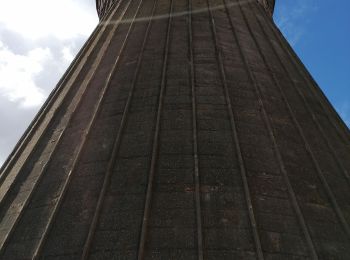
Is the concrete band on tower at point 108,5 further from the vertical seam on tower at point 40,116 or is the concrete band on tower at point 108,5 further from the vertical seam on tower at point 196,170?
the vertical seam on tower at point 196,170

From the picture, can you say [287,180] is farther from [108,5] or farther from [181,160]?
[108,5]

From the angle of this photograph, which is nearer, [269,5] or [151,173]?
[151,173]

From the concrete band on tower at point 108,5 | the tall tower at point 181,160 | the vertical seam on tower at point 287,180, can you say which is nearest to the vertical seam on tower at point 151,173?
the tall tower at point 181,160

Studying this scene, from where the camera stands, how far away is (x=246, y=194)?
5.85m

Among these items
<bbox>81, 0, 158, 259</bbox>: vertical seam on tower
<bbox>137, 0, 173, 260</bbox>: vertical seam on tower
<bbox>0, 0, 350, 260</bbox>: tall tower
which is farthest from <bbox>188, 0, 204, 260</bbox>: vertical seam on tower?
<bbox>81, 0, 158, 259</bbox>: vertical seam on tower

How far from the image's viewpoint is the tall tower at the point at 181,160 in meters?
5.35

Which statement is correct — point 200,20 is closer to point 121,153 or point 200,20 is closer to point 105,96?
point 105,96

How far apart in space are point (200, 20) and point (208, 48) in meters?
1.46

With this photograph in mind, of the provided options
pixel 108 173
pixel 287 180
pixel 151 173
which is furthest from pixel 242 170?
pixel 108 173

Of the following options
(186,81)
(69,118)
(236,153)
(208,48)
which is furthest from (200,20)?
(236,153)

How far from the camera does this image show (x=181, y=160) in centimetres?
638

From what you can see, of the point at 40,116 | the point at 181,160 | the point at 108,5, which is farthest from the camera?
the point at 108,5

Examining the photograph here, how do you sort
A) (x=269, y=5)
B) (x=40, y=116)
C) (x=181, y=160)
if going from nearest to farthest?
(x=181, y=160)
(x=40, y=116)
(x=269, y=5)

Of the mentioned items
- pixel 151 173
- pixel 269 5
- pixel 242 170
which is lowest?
pixel 151 173
